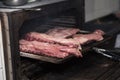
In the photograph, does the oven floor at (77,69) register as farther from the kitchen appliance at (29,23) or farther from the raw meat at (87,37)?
the raw meat at (87,37)

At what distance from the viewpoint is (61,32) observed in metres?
2.27

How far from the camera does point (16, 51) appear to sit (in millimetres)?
1637

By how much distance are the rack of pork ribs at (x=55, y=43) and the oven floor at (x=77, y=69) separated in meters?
0.14

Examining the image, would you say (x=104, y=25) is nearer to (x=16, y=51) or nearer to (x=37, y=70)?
(x=37, y=70)

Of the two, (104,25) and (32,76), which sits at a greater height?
(104,25)

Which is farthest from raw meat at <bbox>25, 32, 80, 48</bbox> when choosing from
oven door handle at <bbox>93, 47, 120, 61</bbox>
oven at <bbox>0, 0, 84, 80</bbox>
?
oven door handle at <bbox>93, 47, 120, 61</bbox>

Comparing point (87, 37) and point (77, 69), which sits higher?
point (87, 37)

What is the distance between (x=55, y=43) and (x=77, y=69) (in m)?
0.25

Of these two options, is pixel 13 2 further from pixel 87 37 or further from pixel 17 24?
pixel 87 37

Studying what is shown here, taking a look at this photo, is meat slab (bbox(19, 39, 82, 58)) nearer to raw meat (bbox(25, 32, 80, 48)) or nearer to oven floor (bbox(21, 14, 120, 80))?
raw meat (bbox(25, 32, 80, 48))

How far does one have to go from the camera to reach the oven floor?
1.87 metres

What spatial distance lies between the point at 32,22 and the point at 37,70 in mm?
501

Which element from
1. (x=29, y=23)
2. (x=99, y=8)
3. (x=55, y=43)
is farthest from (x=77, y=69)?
(x=99, y=8)

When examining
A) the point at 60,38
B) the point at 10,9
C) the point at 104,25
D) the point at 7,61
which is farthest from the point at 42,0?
the point at 104,25
